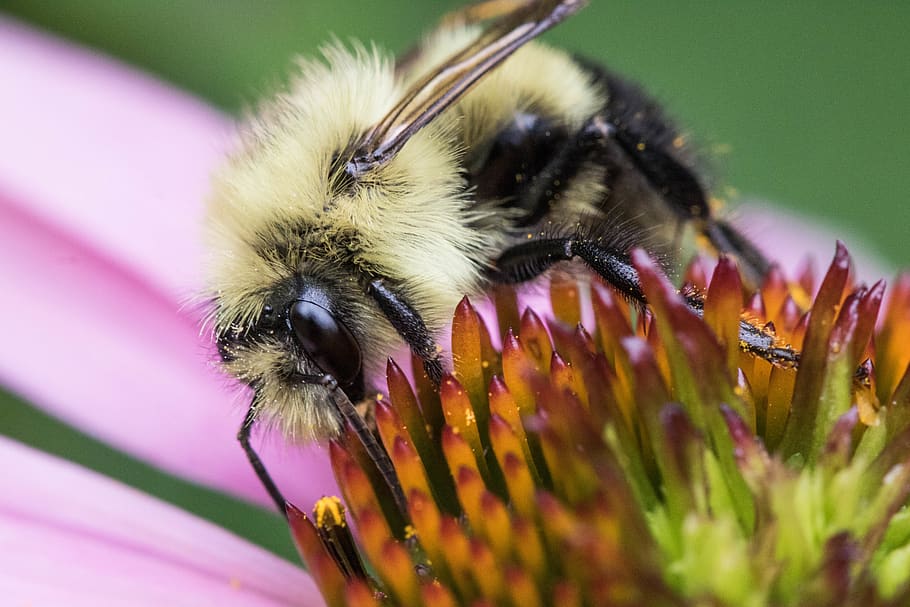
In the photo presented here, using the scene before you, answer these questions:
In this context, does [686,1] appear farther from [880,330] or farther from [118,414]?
[118,414]

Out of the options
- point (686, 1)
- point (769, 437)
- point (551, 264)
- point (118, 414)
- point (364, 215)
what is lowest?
point (769, 437)

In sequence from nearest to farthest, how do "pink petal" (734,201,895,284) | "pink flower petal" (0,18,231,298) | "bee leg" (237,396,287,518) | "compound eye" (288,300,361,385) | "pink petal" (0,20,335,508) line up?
"compound eye" (288,300,361,385)
"bee leg" (237,396,287,518)
"pink petal" (0,20,335,508)
"pink flower petal" (0,18,231,298)
"pink petal" (734,201,895,284)

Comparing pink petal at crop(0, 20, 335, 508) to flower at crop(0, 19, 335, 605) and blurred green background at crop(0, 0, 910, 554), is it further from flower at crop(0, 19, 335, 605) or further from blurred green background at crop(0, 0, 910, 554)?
blurred green background at crop(0, 0, 910, 554)

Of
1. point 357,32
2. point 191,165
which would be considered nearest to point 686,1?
point 357,32

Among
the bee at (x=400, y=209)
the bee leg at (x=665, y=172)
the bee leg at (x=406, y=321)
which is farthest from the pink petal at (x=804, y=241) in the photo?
the bee leg at (x=406, y=321)

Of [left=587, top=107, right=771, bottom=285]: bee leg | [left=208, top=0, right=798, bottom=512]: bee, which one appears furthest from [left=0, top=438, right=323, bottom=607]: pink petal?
[left=587, top=107, right=771, bottom=285]: bee leg

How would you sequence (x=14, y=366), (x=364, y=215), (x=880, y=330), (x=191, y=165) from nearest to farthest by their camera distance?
1. (x=364, y=215)
2. (x=880, y=330)
3. (x=14, y=366)
4. (x=191, y=165)

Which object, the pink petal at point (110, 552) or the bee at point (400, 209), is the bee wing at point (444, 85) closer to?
the bee at point (400, 209)
